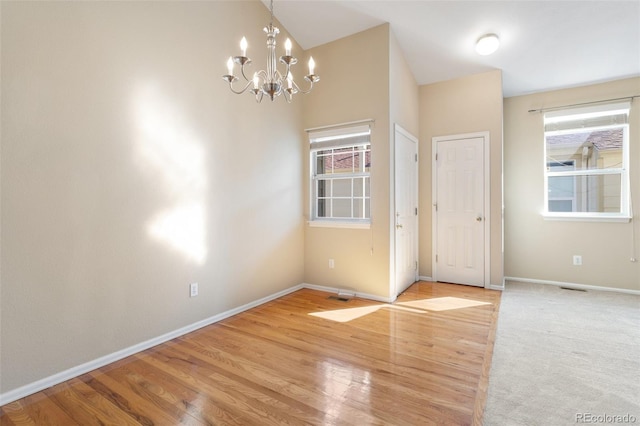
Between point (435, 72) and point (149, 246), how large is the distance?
417 centimetres

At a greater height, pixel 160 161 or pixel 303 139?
pixel 303 139

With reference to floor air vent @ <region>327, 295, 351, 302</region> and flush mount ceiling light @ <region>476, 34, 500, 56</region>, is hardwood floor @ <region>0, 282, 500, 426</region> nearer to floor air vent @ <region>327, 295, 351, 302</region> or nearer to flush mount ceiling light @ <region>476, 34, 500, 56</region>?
floor air vent @ <region>327, 295, 351, 302</region>

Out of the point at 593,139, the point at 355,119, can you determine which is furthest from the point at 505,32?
the point at 593,139

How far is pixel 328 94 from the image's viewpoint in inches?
161

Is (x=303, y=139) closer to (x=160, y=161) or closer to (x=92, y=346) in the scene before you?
(x=160, y=161)

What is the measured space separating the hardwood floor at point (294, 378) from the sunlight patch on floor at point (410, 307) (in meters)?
0.12

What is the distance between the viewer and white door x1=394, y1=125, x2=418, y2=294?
3860 mm

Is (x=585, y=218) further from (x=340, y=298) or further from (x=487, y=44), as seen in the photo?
(x=340, y=298)

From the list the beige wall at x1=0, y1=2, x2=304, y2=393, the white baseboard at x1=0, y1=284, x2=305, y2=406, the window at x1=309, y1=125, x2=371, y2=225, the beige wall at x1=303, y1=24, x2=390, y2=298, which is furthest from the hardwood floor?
the window at x1=309, y1=125, x2=371, y2=225

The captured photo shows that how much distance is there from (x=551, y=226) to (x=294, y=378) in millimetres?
4278

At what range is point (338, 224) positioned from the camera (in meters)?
4.06

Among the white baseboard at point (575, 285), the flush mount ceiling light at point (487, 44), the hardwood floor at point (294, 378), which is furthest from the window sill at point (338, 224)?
the white baseboard at point (575, 285)

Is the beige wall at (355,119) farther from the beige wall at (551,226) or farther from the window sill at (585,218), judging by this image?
the window sill at (585,218)

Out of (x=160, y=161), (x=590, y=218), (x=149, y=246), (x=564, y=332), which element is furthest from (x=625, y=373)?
(x=160, y=161)
